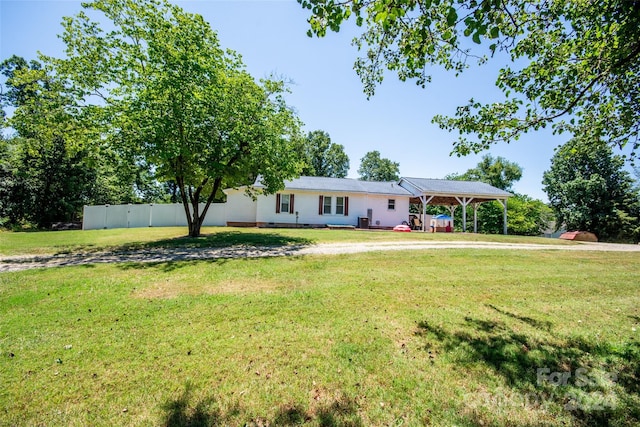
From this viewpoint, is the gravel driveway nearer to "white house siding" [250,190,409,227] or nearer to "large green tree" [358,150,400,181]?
"white house siding" [250,190,409,227]

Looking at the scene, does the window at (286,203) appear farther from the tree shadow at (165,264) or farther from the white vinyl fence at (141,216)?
the tree shadow at (165,264)

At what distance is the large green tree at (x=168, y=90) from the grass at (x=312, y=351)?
6.22 metres

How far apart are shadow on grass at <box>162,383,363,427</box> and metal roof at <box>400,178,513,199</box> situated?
2080 cm

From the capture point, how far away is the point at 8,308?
4.49 metres

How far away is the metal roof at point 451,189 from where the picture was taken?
70.2 feet

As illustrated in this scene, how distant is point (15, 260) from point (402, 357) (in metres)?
11.1

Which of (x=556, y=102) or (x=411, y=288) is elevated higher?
(x=556, y=102)

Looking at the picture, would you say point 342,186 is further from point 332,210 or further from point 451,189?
point 451,189

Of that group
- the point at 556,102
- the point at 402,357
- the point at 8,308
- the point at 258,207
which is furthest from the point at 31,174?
the point at 556,102

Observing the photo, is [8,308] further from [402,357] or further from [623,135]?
[623,135]

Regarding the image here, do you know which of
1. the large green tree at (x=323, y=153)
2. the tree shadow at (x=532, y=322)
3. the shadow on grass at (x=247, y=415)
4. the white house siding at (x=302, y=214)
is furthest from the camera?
the large green tree at (x=323, y=153)

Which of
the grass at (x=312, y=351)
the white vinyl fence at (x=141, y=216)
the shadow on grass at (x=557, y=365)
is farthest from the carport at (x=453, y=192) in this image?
the shadow on grass at (x=557, y=365)

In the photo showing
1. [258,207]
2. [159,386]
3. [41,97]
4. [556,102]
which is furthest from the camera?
[258,207]

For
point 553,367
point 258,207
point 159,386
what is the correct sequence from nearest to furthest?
point 159,386, point 553,367, point 258,207
